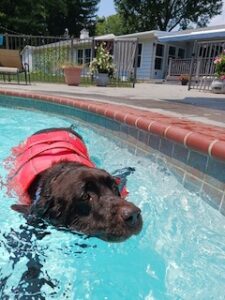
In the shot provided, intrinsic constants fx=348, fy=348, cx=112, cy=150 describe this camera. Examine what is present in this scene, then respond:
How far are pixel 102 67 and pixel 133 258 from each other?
13.6 m

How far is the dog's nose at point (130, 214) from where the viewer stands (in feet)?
7.25

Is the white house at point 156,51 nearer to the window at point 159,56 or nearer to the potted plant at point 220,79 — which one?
the window at point 159,56

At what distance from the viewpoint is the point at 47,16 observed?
4341 cm

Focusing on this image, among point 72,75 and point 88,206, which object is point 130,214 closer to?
point 88,206

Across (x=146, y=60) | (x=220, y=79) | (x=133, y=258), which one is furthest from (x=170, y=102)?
(x=146, y=60)

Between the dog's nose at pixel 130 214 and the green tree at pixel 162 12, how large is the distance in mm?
44436

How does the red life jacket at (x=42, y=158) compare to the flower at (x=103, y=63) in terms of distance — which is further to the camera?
the flower at (x=103, y=63)

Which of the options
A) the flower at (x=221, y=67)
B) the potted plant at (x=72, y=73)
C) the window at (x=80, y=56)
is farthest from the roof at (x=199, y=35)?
the potted plant at (x=72, y=73)

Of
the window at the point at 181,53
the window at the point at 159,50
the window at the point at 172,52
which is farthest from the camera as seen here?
the window at the point at 181,53

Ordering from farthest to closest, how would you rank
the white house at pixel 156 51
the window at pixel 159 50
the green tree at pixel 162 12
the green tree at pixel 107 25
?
1. the green tree at pixel 107 25
2. the green tree at pixel 162 12
3. the window at pixel 159 50
4. the white house at pixel 156 51

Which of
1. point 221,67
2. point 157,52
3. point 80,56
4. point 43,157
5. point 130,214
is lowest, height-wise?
point 80,56

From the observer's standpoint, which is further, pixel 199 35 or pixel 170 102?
pixel 199 35

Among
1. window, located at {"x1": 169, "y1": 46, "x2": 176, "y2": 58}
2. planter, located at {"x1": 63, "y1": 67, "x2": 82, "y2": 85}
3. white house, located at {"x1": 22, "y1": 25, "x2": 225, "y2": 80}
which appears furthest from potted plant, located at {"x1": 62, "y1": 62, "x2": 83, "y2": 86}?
window, located at {"x1": 169, "y1": 46, "x2": 176, "y2": 58}

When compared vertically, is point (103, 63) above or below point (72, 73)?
above
